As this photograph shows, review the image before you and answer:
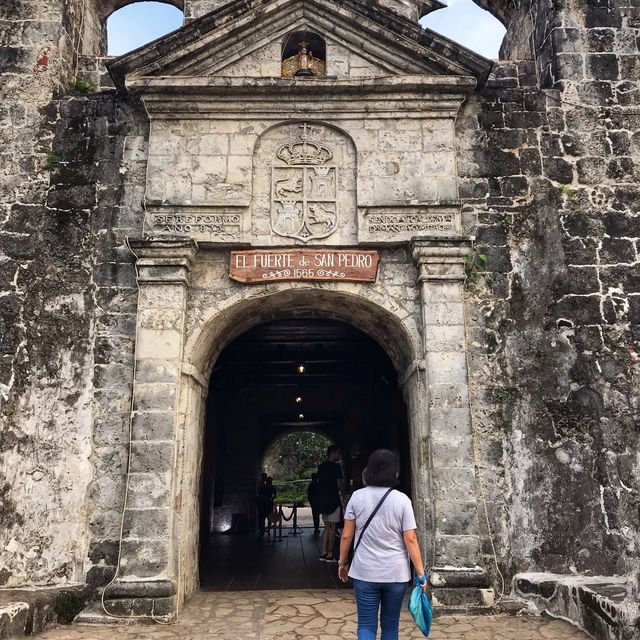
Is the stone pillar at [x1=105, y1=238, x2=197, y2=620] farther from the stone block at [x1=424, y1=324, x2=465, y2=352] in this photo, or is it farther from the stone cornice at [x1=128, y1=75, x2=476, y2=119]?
the stone block at [x1=424, y1=324, x2=465, y2=352]

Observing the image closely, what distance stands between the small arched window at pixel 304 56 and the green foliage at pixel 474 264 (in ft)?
8.63

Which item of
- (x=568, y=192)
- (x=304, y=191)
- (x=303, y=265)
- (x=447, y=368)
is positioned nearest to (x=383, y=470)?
(x=447, y=368)

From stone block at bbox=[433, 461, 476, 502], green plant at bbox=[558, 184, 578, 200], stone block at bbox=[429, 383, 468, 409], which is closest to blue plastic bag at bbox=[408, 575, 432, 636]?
stone block at bbox=[433, 461, 476, 502]

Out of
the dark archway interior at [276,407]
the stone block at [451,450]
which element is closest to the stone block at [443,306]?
the stone block at [451,450]

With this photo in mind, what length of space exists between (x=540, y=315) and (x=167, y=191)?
409 centimetres

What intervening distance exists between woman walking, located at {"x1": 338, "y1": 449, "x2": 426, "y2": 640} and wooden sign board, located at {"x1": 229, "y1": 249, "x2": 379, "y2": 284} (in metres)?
2.94

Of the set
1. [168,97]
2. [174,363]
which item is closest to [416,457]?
[174,363]

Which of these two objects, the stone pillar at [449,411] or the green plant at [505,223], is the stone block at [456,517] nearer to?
the stone pillar at [449,411]

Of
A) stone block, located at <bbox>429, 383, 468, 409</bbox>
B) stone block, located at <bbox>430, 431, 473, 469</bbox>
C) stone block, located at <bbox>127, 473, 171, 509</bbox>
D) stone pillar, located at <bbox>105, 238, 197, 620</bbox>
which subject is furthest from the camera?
stone block, located at <bbox>429, 383, 468, 409</bbox>

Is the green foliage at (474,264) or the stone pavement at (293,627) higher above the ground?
the green foliage at (474,264)

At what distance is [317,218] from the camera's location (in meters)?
6.72

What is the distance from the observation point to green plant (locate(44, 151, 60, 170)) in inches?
274

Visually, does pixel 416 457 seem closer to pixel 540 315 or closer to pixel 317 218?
pixel 540 315

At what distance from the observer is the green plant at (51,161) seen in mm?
6965
